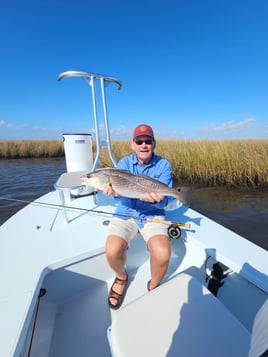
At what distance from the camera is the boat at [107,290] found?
1109 mm

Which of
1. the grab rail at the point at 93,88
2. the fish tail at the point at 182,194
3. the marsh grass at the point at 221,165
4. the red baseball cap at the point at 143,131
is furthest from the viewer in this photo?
the marsh grass at the point at 221,165

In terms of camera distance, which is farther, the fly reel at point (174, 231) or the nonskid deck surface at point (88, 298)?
the fly reel at point (174, 231)

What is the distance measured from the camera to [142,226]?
92.9 inches

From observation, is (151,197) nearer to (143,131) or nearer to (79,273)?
(143,131)

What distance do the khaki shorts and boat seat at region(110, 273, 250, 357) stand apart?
853 mm

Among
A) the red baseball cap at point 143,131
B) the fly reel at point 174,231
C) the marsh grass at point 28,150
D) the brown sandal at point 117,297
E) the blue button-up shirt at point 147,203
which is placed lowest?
the brown sandal at point 117,297

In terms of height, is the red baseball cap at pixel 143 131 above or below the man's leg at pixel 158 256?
above

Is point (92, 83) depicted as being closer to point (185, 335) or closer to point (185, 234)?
point (185, 234)

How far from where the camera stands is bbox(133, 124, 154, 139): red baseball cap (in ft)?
8.06

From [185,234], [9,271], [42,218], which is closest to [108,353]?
[9,271]

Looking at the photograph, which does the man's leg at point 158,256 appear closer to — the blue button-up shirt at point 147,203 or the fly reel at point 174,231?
the fly reel at point 174,231

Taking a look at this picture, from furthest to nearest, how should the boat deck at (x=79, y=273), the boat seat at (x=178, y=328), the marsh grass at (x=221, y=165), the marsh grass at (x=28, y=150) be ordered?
the marsh grass at (x=28, y=150), the marsh grass at (x=221, y=165), the boat deck at (x=79, y=273), the boat seat at (x=178, y=328)

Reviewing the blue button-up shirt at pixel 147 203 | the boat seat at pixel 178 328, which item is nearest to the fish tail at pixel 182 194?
the blue button-up shirt at pixel 147 203

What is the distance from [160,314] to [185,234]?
1.27 m
